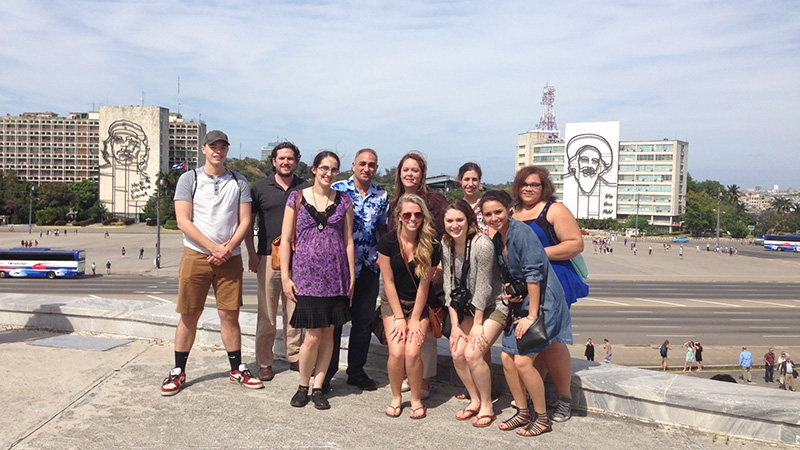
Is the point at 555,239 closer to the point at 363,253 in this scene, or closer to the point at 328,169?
the point at 363,253

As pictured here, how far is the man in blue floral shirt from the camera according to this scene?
182 inches

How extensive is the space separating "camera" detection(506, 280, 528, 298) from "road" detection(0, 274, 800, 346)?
18.8 m

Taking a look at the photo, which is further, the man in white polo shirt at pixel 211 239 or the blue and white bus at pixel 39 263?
the blue and white bus at pixel 39 263

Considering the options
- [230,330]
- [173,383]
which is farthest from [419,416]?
[173,383]

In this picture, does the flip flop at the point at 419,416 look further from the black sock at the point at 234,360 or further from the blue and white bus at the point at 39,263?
Result: the blue and white bus at the point at 39,263

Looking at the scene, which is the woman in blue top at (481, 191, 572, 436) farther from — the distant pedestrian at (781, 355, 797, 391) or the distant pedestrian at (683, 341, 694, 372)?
the distant pedestrian at (683, 341, 694, 372)

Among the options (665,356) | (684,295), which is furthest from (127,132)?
(665,356)

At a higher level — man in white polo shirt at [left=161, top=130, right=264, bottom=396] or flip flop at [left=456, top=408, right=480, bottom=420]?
man in white polo shirt at [left=161, top=130, right=264, bottom=396]

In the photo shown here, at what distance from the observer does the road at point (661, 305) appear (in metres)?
23.4

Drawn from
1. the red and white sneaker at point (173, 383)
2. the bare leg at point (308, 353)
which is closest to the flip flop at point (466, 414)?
the bare leg at point (308, 353)

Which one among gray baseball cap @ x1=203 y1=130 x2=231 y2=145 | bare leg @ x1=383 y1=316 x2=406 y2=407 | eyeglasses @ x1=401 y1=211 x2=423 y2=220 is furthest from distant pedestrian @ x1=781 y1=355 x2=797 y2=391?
gray baseball cap @ x1=203 y1=130 x2=231 y2=145

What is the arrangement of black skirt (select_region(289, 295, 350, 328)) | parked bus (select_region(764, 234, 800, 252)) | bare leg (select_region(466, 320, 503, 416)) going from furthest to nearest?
parked bus (select_region(764, 234, 800, 252)) < black skirt (select_region(289, 295, 350, 328)) < bare leg (select_region(466, 320, 503, 416))

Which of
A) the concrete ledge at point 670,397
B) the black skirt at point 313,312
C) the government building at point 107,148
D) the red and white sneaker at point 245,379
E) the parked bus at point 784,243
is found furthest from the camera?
the government building at point 107,148

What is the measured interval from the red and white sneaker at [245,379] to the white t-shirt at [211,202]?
101 centimetres
